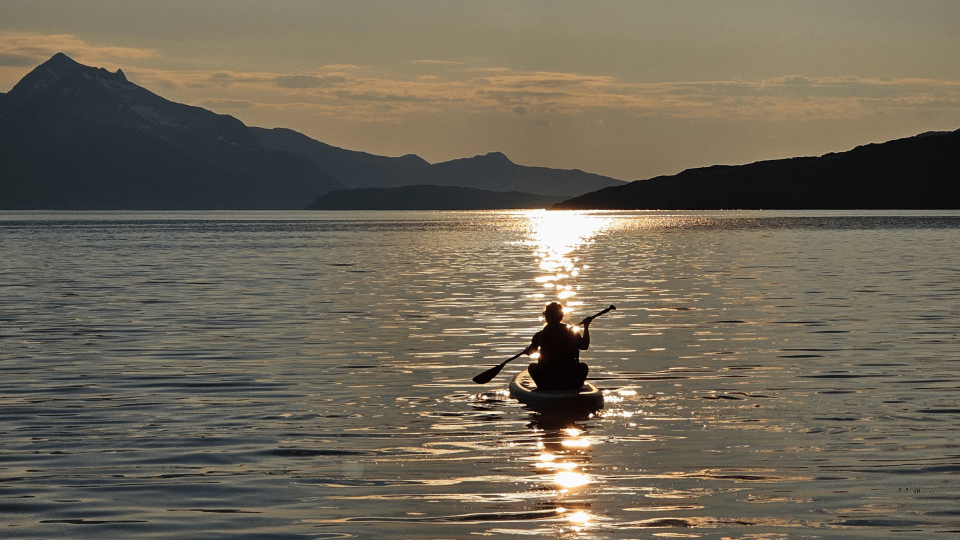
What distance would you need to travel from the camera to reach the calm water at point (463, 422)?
1268 centimetres

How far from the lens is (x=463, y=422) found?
18.7 metres

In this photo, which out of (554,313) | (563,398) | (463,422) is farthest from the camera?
(554,313)

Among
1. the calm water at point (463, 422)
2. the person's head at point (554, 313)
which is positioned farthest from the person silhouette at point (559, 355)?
the calm water at point (463, 422)

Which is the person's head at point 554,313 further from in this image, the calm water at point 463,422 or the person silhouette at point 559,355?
the calm water at point 463,422

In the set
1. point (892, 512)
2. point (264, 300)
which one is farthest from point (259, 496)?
point (264, 300)

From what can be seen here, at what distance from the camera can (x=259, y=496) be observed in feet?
44.6

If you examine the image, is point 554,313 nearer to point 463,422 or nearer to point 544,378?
point 544,378

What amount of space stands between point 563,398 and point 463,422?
1.99 metres

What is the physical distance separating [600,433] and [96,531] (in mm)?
8176

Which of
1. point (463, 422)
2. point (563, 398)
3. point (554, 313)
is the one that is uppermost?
point (554, 313)

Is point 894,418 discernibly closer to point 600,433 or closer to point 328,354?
point 600,433

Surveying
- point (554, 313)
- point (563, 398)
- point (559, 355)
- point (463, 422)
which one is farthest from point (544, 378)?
point (463, 422)

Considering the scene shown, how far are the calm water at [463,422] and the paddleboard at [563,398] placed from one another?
34cm

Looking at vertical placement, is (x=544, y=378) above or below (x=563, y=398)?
above
